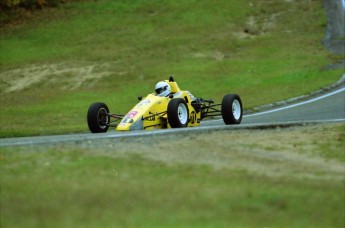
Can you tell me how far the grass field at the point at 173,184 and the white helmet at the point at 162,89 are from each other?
6235mm

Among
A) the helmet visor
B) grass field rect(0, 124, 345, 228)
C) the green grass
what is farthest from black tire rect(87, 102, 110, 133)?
grass field rect(0, 124, 345, 228)

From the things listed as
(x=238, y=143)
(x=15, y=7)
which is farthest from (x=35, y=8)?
(x=238, y=143)

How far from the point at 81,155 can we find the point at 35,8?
171 feet

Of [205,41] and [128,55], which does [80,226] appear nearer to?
[128,55]

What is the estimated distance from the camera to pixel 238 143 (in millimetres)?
13773

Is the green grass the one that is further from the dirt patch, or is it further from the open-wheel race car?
the open-wheel race car

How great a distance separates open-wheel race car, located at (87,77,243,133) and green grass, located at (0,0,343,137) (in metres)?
3.71

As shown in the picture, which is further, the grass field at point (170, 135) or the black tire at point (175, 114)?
the black tire at point (175, 114)

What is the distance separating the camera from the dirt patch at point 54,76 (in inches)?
1656

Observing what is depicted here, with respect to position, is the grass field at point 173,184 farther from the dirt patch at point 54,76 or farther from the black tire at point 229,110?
the dirt patch at point 54,76

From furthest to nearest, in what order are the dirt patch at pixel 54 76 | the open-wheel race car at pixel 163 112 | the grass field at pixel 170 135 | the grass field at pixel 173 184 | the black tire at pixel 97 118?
the dirt patch at pixel 54 76, the black tire at pixel 97 118, the open-wheel race car at pixel 163 112, the grass field at pixel 170 135, the grass field at pixel 173 184

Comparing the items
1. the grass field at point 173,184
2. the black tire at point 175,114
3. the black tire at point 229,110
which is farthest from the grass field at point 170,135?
the black tire at point 229,110

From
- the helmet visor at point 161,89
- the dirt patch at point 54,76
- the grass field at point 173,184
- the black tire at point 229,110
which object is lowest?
the grass field at point 173,184

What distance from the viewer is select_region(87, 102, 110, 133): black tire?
19.3 m
